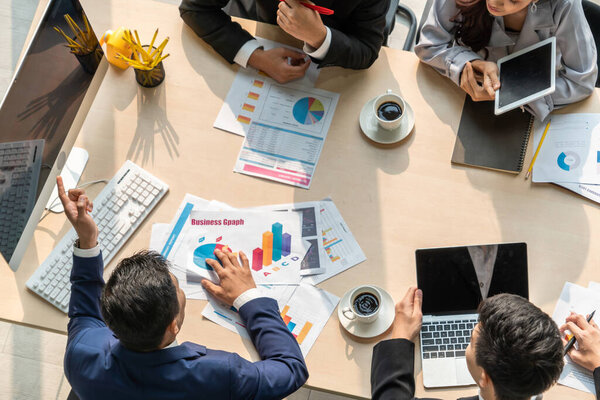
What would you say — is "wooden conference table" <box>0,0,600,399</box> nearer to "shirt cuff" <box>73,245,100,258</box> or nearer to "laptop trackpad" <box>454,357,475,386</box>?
"laptop trackpad" <box>454,357,475,386</box>

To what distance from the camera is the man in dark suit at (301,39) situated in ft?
5.12

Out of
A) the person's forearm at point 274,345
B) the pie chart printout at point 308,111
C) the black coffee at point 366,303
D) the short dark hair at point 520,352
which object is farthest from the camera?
the pie chart printout at point 308,111

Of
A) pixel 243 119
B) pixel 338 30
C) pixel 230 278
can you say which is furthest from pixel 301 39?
pixel 230 278

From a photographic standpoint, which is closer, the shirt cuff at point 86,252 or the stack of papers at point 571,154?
the shirt cuff at point 86,252

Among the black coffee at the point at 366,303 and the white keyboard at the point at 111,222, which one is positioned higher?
the white keyboard at the point at 111,222

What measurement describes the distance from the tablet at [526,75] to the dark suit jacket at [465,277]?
1.26 ft

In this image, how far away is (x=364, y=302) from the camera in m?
1.38

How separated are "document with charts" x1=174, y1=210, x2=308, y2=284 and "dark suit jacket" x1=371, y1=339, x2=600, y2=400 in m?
0.28

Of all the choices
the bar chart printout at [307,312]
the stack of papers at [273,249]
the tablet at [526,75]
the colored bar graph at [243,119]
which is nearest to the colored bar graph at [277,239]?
the stack of papers at [273,249]

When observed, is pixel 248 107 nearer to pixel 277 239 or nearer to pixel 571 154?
pixel 277 239

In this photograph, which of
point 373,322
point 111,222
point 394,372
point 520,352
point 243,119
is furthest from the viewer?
point 243,119

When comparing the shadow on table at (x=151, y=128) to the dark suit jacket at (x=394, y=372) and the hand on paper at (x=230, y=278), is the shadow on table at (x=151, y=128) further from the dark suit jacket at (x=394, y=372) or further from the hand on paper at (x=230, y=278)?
the dark suit jacket at (x=394, y=372)

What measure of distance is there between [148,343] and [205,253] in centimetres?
32

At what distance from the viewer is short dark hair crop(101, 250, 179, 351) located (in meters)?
1.16
